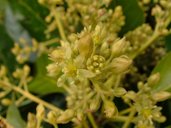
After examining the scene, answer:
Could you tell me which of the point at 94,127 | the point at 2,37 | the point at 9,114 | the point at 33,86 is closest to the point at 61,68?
the point at 94,127

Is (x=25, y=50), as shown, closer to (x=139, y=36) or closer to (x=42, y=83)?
(x=42, y=83)

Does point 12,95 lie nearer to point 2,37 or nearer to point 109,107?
point 2,37

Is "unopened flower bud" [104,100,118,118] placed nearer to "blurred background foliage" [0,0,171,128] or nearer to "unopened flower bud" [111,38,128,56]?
"unopened flower bud" [111,38,128,56]

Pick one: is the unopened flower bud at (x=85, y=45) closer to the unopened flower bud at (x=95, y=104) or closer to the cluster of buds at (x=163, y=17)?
the unopened flower bud at (x=95, y=104)

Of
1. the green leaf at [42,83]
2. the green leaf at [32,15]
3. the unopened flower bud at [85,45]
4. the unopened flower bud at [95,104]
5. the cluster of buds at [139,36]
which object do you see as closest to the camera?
the unopened flower bud at [85,45]

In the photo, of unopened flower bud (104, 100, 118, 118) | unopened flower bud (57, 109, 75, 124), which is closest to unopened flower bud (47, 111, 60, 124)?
unopened flower bud (57, 109, 75, 124)

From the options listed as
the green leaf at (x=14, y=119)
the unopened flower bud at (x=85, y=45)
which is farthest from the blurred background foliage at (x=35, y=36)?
the unopened flower bud at (x=85, y=45)

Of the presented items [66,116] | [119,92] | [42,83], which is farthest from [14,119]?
[119,92]
